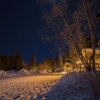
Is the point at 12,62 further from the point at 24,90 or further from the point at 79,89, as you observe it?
the point at 79,89

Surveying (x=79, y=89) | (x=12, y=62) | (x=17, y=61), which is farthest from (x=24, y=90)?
(x=12, y=62)

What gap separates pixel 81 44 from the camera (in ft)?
75.2

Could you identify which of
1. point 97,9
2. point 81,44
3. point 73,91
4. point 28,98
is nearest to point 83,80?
point 73,91

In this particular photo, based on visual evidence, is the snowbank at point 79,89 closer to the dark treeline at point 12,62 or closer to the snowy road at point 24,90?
the snowy road at point 24,90

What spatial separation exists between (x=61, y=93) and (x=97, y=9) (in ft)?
27.5

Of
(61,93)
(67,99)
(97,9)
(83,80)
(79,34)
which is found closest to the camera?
(67,99)

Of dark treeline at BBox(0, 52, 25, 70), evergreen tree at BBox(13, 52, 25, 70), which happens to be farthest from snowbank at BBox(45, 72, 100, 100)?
evergreen tree at BBox(13, 52, 25, 70)

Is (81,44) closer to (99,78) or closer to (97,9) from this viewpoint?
(97,9)

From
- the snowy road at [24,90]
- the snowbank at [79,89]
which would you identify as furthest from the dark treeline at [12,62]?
the snowbank at [79,89]

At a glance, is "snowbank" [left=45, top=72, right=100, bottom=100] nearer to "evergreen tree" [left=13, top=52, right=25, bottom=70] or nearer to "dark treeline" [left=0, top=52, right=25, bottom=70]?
"dark treeline" [left=0, top=52, right=25, bottom=70]

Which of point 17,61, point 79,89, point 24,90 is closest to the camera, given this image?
point 79,89

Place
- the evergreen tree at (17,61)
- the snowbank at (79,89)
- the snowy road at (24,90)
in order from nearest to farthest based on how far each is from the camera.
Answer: the snowbank at (79,89), the snowy road at (24,90), the evergreen tree at (17,61)

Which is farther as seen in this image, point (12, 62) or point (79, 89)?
point (12, 62)

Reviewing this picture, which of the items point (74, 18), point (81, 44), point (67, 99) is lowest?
point (67, 99)
